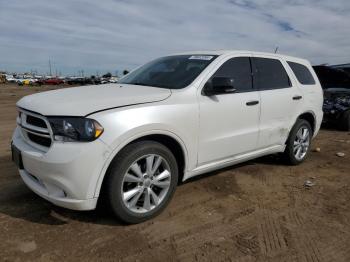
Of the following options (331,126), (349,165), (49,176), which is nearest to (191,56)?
(49,176)

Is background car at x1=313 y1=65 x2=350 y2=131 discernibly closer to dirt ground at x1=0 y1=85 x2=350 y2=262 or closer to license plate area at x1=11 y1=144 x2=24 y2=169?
dirt ground at x1=0 y1=85 x2=350 y2=262

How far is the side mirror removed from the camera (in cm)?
374

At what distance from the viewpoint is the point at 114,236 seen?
123 inches

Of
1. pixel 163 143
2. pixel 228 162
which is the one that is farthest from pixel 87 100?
pixel 228 162

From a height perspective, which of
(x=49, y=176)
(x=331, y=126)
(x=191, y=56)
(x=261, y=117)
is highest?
(x=191, y=56)

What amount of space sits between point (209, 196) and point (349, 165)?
3003mm

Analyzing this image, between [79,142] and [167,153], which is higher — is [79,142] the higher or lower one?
the higher one

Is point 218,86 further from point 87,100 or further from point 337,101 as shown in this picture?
point 337,101

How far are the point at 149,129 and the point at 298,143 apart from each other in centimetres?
319

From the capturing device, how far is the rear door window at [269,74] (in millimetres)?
4633

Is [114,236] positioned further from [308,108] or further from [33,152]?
[308,108]

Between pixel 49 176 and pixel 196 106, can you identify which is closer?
pixel 49 176

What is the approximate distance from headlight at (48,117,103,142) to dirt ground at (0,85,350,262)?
3.03 feet

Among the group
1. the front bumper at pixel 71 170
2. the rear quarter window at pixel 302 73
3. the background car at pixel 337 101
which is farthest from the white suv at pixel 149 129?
the background car at pixel 337 101
